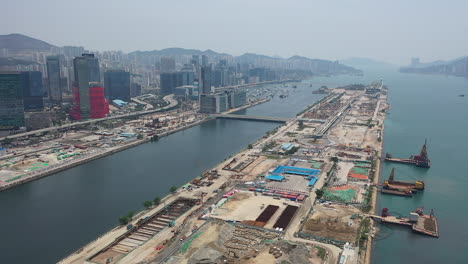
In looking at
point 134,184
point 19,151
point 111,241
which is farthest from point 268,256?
point 19,151

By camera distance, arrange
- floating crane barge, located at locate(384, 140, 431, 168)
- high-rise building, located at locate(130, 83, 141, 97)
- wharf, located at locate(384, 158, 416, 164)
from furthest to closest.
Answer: high-rise building, located at locate(130, 83, 141, 97)
wharf, located at locate(384, 158, 416, 164)
floating crane barge, located at locate(384, 140, 431, 168)

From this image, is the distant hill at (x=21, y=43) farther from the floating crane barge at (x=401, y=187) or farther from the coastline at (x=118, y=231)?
the floating crane barge at (x=401, y=187)

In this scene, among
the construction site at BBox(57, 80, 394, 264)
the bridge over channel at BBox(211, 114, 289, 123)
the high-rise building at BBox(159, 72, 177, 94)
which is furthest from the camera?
the high-rise building at BBox(159, 72, 177, 94)

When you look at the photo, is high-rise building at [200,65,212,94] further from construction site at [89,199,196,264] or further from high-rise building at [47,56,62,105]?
construction site at [89,199,196,264]

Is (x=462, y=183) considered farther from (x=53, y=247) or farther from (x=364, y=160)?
(x=53, y=247)

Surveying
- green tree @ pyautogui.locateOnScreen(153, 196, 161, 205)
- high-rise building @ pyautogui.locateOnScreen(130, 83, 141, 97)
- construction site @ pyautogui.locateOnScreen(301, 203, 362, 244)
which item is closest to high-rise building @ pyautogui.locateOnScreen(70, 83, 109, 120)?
high-rise building @ pyautogui.locateOnScreen(130, 83, 141, 97)

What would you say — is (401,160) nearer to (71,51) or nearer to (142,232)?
(142,232)

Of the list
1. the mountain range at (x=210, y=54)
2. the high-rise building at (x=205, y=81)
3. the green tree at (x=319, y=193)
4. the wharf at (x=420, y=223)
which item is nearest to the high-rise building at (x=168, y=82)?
the high-rise building at (x=205, y=81)
